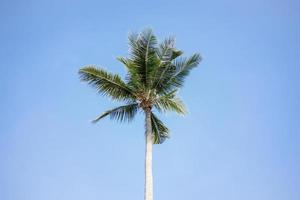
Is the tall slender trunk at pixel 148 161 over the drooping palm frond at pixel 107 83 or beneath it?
beneath

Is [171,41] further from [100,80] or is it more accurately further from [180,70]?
[100,80]

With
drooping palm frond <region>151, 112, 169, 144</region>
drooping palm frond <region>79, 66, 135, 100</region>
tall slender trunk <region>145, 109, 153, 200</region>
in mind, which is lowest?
tall slender trunk <region>145, 109, 153, 200</region>

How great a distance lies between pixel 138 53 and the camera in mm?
21094

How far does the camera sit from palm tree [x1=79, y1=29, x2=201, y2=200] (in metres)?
20.6

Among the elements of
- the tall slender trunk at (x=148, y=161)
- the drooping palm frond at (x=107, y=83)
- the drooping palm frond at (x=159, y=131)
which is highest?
the drooping palm frond at (x=107, y=83)

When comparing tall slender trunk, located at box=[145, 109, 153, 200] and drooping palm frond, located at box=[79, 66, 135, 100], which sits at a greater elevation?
drooping palm frond, located at box=[79, 66, 135, 100]

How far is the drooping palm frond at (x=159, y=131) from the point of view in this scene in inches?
842

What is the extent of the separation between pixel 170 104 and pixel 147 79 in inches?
64.2

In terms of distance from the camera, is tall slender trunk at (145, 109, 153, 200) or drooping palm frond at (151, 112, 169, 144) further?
drooping palm frond at (151, 112, 169, 144)

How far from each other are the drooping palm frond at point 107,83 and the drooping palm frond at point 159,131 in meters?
1.83

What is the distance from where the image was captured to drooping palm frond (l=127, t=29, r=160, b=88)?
20.7 m

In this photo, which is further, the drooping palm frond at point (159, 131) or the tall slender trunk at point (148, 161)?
the drooping palm frond at point (159, 131)

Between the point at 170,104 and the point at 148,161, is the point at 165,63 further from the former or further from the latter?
the point at 148,161

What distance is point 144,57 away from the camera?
68.6ft
